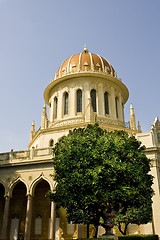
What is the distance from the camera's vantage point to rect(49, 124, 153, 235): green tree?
1453cm

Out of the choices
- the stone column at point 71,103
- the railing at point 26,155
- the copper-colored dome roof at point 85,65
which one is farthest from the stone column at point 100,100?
the railing at point 26,155

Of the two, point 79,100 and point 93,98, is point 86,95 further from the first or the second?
point 79,100

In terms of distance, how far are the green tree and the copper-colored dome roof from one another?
20.7m

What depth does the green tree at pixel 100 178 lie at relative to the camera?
14531mm

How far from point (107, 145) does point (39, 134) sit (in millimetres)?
17924

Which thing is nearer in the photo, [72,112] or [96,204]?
[96,204]

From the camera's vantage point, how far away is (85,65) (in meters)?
35.7

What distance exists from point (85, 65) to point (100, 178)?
23.9 meters

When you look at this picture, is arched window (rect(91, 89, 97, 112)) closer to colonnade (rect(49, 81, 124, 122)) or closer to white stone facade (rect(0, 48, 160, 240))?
A: white stone facade (rect(0, 48, 160, 240))

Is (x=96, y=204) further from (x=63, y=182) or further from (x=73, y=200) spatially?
(x=63, y=182)

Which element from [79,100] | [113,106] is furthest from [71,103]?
[113,106]

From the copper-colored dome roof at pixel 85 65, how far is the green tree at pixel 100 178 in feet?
67.9

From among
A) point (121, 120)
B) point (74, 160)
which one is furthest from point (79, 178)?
point (121, 120)

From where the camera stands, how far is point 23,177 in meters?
22.6
